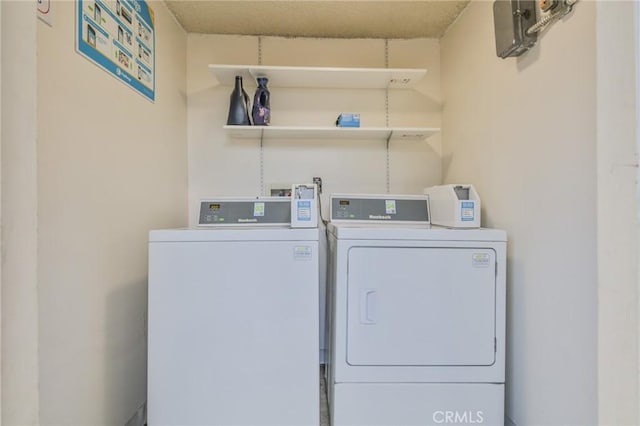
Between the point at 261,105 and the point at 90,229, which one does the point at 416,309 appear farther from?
the point at 261,105

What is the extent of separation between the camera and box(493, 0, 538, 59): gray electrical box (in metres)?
1.21

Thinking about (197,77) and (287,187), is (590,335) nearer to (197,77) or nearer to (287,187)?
(287,187)

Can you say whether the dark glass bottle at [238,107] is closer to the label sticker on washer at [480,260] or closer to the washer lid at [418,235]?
the washer lid at [418,235]

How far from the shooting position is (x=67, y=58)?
1.07 metres

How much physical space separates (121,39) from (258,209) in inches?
38.7

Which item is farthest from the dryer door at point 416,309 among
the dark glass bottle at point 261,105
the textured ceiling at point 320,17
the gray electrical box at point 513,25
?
the textured ceiling at point 320,17

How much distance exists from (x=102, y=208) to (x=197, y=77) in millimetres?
1321

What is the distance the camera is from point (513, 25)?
4.13ft

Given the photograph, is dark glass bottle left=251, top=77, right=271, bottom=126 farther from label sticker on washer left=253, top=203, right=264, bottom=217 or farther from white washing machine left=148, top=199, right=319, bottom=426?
white washing machine left=148, top=199, right=319, bottom=426

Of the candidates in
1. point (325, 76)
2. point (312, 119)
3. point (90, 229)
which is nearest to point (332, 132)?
point (312, 119)

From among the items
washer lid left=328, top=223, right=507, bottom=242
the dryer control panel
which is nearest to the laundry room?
washer lid left=328, top=223, right=507, bottom=242

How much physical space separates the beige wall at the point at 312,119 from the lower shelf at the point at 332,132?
0.05 meters

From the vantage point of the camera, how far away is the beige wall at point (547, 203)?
39.4 inches

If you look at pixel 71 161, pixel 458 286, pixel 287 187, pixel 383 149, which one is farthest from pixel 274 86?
pixel 458 286
